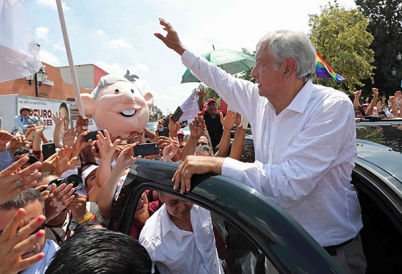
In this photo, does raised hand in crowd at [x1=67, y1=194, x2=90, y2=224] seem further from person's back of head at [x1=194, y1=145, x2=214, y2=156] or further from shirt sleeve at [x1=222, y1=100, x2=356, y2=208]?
person's back of head at [x1=194, y1=145, x2=214, y2=156]

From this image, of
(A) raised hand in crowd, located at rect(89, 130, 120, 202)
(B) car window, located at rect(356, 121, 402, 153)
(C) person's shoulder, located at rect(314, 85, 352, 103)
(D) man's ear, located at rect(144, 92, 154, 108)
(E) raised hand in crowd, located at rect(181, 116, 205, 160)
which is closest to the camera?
(C) person's shoulder, located at rect(314, 85, 352, 103)

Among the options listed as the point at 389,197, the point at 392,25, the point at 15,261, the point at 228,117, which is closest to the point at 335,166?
the point at 389,197

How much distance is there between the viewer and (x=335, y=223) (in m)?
1.51

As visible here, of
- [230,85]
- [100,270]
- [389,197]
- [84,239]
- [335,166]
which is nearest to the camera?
[100,270]

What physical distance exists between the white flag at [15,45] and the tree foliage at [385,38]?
29583 mm

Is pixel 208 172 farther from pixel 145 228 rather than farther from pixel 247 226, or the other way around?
pixel 145 228

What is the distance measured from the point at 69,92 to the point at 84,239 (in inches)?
898

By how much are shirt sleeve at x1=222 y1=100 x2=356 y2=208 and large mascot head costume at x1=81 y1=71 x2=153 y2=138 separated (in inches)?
116

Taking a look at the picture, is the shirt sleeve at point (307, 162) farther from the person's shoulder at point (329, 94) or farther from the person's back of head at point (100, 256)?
the person's back of head at point (100, 256)

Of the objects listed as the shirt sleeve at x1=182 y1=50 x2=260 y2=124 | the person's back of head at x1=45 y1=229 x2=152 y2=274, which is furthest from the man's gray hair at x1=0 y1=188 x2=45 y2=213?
the shirt sleeve at x1=182 y1=50 x2=260 y2=124

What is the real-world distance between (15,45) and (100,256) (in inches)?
131

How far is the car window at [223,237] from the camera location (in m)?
1.12

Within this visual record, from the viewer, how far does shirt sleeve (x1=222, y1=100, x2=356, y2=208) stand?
1.32 meters

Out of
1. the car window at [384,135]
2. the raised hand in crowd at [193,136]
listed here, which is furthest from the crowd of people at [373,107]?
the car window at [384,135]
